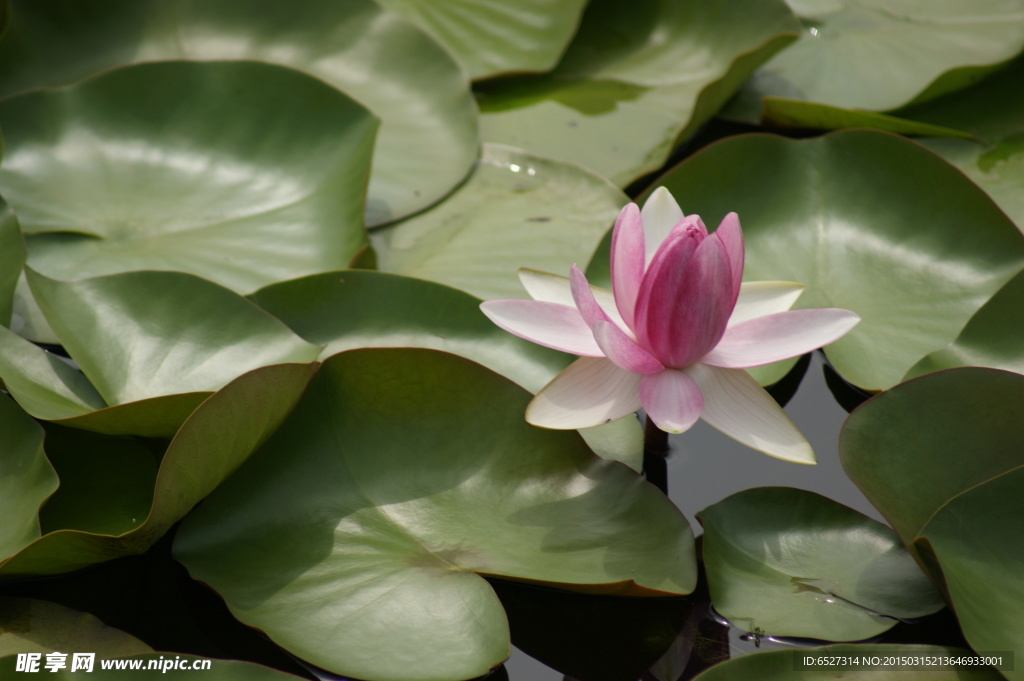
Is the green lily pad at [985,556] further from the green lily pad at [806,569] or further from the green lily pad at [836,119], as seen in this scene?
the green lily pad at [836,119]

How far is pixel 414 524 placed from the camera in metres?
0.98

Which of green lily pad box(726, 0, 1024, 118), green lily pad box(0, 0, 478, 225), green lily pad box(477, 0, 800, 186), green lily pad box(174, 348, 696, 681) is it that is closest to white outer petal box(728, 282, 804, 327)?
green lily pad box(174, 348, 696, 681)

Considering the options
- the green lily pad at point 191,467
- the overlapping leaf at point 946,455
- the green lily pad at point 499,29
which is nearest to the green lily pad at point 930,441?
the overlapping leaf at point 946,455

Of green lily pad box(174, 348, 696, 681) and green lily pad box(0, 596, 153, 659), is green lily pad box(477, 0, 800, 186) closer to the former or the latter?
green lily pad box(174, 348, 696, 681)

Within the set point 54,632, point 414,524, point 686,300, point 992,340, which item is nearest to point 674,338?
point 686,300

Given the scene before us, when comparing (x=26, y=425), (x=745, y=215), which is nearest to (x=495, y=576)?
(x=26, y=425)

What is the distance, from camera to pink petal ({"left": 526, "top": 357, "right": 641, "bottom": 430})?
37.0 inches

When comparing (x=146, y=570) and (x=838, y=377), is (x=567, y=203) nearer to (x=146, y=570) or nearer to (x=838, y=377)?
(x=838, y=377)

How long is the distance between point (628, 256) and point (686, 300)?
0.10m

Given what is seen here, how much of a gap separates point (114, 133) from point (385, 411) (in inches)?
31.2

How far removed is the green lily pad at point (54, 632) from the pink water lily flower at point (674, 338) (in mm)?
514

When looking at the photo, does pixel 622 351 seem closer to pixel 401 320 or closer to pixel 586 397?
pixel 586 397

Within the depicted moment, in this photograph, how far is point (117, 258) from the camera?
128 centimetres

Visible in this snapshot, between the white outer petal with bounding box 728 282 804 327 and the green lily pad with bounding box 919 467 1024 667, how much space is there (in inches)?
12.3
